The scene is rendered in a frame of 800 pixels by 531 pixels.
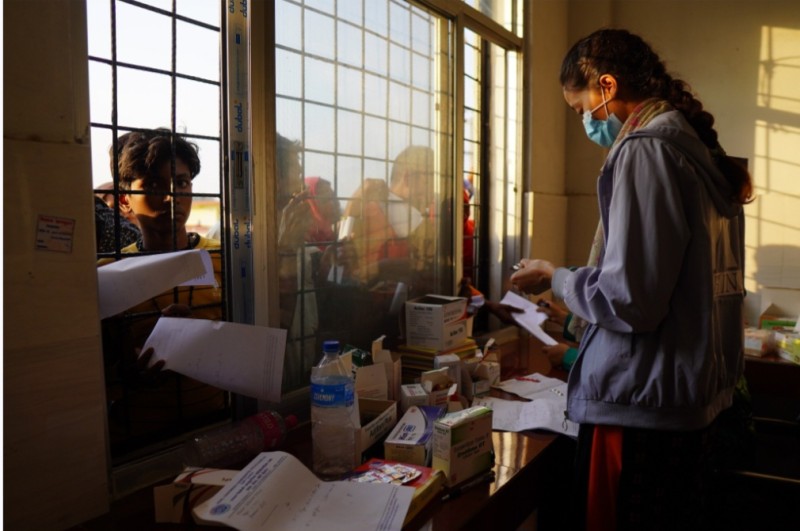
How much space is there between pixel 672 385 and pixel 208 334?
103 cm

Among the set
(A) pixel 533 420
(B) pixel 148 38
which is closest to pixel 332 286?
(A) pixel 533 420

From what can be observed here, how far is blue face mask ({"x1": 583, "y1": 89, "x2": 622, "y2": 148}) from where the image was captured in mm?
1589

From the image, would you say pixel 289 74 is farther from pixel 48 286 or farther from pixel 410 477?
pixel 410 477

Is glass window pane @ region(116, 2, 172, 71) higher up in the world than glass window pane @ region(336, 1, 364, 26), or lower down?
lower down

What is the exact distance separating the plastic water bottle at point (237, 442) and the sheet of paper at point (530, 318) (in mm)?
1165

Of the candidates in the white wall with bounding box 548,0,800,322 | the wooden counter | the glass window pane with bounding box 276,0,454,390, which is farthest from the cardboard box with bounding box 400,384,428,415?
the white wall with bounding box 548,0,800,322

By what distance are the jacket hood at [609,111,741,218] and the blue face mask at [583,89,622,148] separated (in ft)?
0.75

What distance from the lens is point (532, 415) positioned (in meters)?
1.76

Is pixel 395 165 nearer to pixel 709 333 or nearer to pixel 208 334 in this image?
pixel 208 334

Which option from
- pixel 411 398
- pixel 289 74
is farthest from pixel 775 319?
pixel 289 74

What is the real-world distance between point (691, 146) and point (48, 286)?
1311 millimetres

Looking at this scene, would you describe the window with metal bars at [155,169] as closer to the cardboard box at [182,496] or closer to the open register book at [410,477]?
the cardboard box at [182,496]

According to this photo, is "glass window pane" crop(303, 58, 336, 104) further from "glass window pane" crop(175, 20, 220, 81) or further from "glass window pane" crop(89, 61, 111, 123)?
"glass window pane" crop(89, 61, 111, 123)

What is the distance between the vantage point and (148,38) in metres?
1.42
